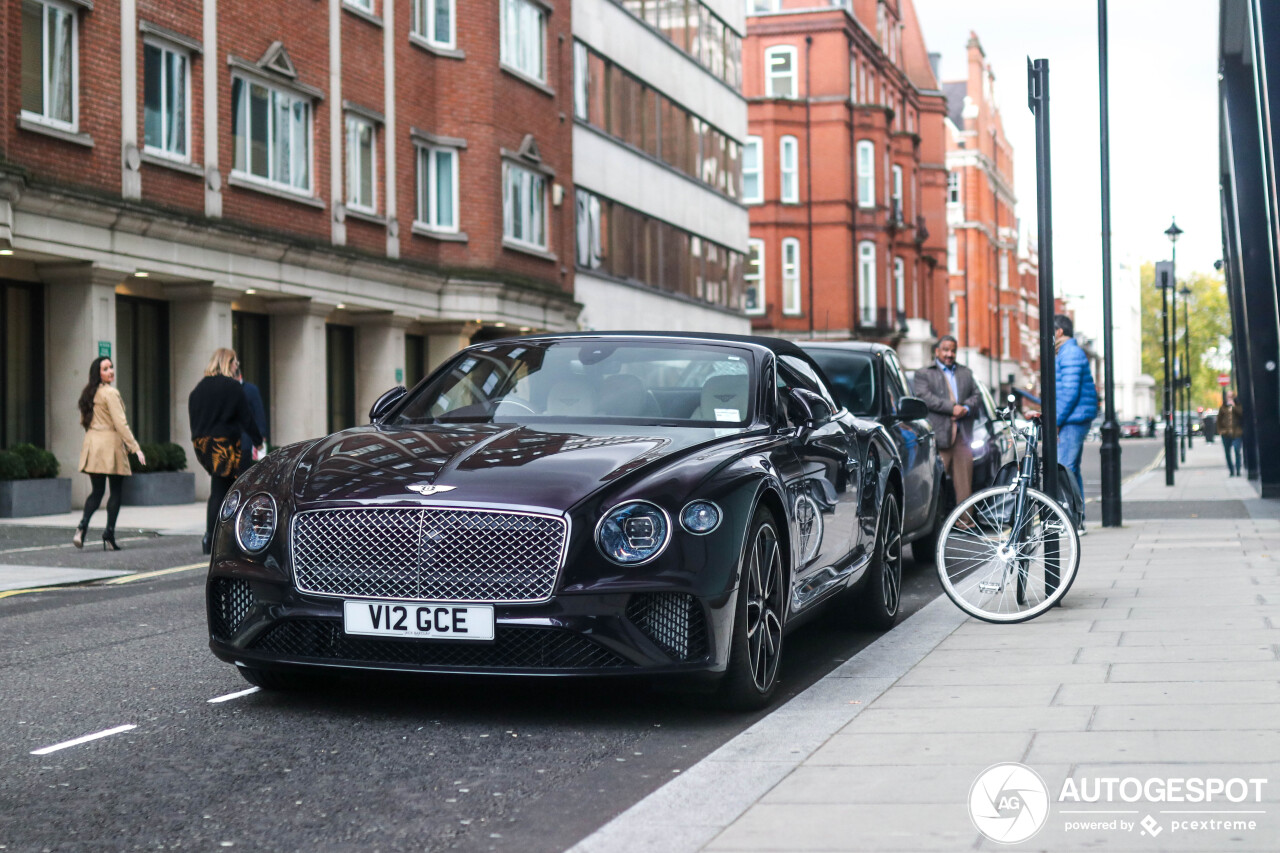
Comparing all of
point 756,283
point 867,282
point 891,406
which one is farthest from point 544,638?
point 867,282

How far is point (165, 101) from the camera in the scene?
2262 cm

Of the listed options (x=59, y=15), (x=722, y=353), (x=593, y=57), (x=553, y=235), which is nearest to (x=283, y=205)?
(x=59, y=15)

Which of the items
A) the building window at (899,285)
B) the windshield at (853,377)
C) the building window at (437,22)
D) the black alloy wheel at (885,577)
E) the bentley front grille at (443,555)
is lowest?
the black alloy wheel at (885,577)

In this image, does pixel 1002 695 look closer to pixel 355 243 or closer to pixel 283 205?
pixel 283 205

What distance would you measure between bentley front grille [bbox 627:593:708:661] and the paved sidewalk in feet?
1.28

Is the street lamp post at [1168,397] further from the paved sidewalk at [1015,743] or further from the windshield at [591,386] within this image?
the windshield at [591,386]

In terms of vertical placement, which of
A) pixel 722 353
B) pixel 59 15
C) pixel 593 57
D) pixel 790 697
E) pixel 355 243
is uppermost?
pixel 593 57

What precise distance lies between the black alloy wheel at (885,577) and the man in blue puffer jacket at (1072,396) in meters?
5.17

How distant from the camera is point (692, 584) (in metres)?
5.64

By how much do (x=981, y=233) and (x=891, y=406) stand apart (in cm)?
8437

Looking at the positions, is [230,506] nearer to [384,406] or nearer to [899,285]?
[384,406]

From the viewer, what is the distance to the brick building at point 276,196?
2055cm

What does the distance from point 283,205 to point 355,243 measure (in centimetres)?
235
